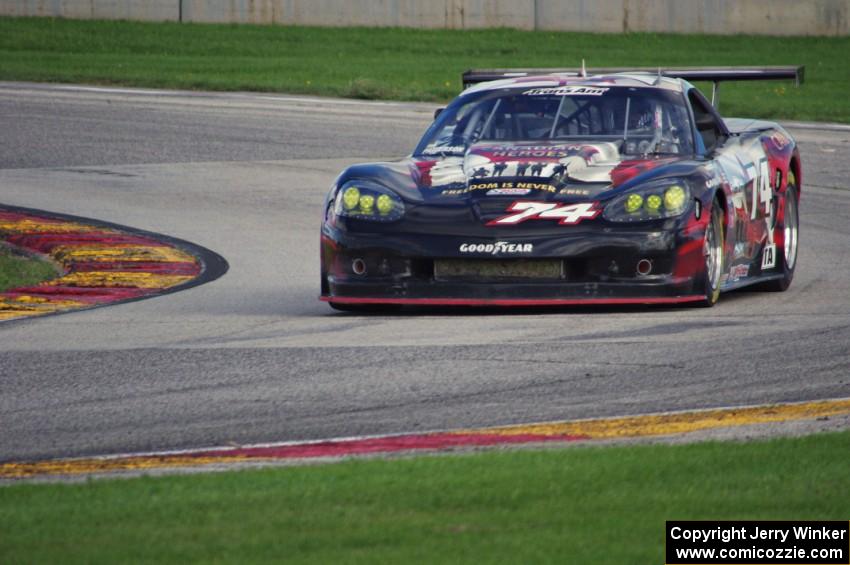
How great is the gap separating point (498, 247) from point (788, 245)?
8.01 feet

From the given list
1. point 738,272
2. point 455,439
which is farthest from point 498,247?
point 455,439

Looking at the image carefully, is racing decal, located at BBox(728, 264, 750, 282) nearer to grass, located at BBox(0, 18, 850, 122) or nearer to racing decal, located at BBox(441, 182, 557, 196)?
racing decal, located at BBox(441, 182, 557, 196)

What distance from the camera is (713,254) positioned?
28.6ft

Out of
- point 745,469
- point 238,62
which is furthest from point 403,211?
point 238,62

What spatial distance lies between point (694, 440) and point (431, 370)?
1525mm

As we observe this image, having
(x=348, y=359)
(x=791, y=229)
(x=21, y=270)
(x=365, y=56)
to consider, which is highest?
(x=365, y=56)

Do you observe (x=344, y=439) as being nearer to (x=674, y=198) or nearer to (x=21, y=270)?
(x=674, y=198)

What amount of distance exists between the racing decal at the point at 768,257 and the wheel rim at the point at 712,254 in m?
0.93

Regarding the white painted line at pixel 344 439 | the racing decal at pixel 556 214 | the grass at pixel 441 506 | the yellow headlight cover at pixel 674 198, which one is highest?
the yellow headlight cover at pixel 674 198

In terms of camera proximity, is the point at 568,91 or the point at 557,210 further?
the point at 568,91

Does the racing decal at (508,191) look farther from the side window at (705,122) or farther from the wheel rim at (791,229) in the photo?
the wheel rim at (791,229)

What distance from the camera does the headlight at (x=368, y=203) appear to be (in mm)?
8648

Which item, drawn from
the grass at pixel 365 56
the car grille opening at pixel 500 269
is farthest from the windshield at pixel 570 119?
the grass at pixel 365 56

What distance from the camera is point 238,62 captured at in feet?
98.6
